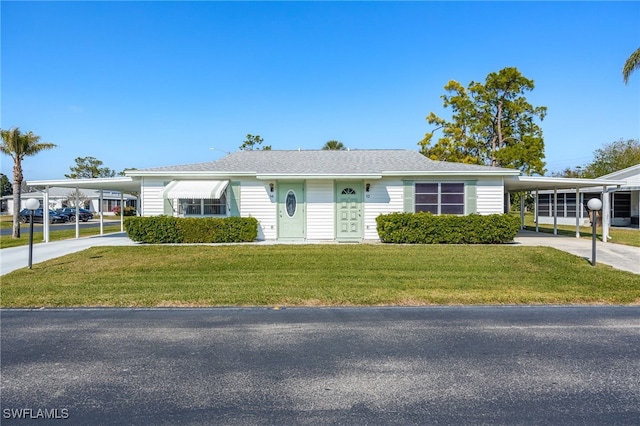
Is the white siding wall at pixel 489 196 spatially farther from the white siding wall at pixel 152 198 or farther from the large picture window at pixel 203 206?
the white siding wall at pixel 152 198

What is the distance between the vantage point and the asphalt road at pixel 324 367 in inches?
119

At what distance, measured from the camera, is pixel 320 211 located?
14695 mm

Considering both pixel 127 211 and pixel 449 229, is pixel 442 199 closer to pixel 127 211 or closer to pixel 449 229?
pixel 449 229

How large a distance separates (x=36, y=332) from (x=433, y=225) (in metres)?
11.4

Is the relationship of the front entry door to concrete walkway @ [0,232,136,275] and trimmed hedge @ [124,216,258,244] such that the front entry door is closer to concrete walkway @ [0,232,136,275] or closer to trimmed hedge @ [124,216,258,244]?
trimmed hedge @ [124,216,258,244]

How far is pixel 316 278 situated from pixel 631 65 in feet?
57.8

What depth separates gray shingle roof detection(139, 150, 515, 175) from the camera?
A: 569 inches

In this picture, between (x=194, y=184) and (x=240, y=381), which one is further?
(x=194, y=184)

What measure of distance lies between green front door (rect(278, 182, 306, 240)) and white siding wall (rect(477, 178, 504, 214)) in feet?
21.7

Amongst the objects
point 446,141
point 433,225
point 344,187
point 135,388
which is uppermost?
point 446,141

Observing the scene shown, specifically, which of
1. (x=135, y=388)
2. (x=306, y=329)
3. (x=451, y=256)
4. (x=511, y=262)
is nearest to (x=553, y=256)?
(x=511, y=262)

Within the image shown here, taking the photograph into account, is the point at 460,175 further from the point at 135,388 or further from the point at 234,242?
the point at 135,388

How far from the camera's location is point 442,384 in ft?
11.4

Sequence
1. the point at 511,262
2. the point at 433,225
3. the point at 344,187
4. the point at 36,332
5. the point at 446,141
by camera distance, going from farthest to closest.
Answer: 1. the point at 446,141
2. the point at 344,187
3. the point at 433,225
4. the point at 511,262
5. the point at 36,332
